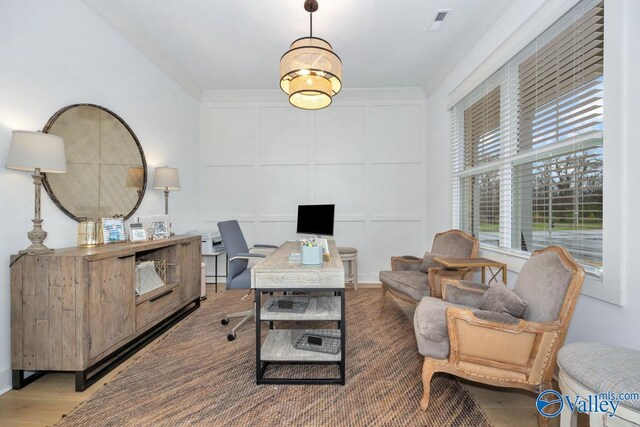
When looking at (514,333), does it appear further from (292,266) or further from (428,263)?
(428,263)

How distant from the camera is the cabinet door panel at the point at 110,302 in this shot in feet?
6.10

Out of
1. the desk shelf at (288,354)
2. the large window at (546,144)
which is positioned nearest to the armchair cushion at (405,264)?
the large window at (546,144)

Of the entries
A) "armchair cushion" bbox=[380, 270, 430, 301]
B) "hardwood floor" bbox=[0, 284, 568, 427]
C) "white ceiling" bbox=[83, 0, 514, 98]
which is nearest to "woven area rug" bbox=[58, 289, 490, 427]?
"hardwood floor" bbox=[0, 284, 568, 427]

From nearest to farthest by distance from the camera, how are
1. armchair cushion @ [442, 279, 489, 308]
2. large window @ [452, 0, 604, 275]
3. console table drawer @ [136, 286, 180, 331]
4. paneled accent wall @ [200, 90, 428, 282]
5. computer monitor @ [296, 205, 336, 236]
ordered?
1. large window @ [452, 0, 604, 275]
2. armchair cushion @ [442, 279, 489, 308]
3. console table drawer @ [136, 286, 180, 331]
4. computer monitor @ [296, 205, 336, 236]
5. paneled accent wall @ [200, 90, 428, 282]

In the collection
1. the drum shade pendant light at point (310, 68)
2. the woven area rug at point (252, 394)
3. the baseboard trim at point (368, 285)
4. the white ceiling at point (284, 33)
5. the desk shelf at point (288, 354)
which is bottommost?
the woven area rug at point (252, 394)

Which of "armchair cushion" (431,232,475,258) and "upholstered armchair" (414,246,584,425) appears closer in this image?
"upholstered armchair" (414,246,584,425)

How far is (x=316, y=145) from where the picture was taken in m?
4.33

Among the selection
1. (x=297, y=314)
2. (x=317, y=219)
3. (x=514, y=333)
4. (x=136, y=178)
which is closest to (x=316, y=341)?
(x=297, y=314)

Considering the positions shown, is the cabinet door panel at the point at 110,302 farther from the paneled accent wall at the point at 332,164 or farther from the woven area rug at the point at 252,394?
the paneled accent wall at the point at 332,164

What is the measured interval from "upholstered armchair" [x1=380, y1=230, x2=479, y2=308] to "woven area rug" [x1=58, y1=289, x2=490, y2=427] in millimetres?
447

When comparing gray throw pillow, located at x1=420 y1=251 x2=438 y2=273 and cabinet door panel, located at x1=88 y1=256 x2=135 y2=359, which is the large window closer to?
gray throw pillow, located at x1=420 y1=251 x2=438 y2=273

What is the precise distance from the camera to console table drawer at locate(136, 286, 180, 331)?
2.33 metres

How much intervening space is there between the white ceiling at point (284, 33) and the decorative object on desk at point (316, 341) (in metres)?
2.75

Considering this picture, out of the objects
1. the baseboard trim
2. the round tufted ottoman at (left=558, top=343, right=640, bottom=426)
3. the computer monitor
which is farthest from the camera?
the baseboard trim
